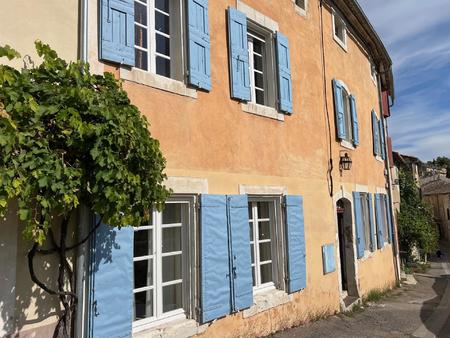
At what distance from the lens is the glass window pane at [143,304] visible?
15.3 feet

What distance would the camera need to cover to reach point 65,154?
3.28 m

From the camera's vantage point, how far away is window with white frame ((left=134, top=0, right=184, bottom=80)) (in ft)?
16.6

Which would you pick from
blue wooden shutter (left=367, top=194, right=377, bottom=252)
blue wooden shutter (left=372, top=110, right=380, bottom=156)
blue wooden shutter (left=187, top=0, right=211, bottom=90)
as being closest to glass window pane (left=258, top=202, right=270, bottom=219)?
blue wooden shutter (left=187, top=0, right=211, bottom=90)

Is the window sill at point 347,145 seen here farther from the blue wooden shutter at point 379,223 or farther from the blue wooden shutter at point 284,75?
the blue wooden shutter at point 284,75

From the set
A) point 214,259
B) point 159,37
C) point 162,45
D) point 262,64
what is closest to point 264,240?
point 214,259

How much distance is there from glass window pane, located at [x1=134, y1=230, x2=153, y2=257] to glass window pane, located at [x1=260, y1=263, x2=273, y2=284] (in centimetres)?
246

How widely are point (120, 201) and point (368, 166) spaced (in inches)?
382

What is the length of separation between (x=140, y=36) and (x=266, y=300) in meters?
4.08

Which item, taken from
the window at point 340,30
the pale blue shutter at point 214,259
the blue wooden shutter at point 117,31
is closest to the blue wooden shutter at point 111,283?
the pale blue shutter at point 214,259

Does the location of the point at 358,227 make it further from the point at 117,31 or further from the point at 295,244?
the point at 117,31

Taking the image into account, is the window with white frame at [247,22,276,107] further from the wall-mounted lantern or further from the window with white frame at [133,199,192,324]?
the wall-mounted lantern

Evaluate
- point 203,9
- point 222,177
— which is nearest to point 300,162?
point 222,177

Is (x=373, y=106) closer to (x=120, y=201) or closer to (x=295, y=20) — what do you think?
(x=295, y=20)

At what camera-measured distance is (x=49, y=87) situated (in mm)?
3209
